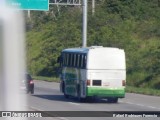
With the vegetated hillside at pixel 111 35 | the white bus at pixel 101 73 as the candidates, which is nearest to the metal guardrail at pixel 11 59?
the white bus at pixel 101 73

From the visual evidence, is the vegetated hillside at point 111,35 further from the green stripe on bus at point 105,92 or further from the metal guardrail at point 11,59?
the metal guardrail at point 11,59

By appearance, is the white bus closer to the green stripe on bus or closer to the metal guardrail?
the green stripe on bus

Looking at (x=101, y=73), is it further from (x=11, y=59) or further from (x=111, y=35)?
(x=111, y=35)

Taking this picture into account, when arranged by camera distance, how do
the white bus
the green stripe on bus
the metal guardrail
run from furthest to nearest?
the white bus → the green stripe on bus → the metal guardrail

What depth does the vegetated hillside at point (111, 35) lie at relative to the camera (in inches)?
1879

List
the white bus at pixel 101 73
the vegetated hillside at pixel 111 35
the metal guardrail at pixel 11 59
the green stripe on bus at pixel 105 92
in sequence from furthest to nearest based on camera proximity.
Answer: the vegetated hillside at pixel 111 35
the white bus at pixel 101 73
the green stripe on bus at pixel 105 92
the metal guardrail at pixel 11 59

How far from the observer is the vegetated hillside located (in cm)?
4772

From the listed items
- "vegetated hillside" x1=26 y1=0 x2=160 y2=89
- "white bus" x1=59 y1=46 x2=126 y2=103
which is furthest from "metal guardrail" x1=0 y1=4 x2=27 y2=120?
"vegetated hillside" x1=26 y1=0 x2=160 y2=89

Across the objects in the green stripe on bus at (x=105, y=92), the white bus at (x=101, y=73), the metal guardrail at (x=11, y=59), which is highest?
the metal guardrail at (x=11, y=59)

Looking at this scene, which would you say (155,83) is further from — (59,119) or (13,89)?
(13,89)

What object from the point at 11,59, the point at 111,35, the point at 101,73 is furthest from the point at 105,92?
the point at 111,35

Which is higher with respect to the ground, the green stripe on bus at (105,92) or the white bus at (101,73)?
the white bus at (101,73)

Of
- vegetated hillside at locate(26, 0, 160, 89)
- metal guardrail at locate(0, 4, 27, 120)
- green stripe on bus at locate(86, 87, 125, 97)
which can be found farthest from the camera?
vegetated hillside at locate(26, 0, 160, 89)

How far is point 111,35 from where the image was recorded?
5441cm
